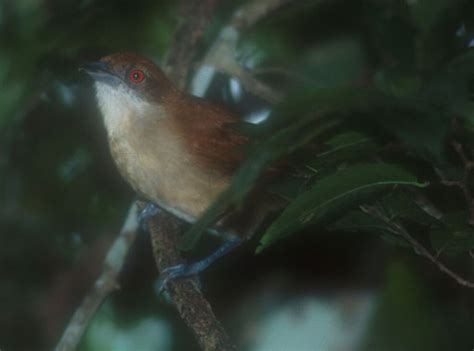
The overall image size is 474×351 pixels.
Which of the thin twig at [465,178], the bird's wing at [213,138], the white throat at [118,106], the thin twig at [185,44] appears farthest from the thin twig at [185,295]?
the thin twig at [465,178]

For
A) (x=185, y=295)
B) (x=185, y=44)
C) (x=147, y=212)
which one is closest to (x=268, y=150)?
(x=185, y=295)

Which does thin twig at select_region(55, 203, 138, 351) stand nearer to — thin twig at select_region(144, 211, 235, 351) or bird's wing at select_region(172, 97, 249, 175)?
thin twig at select_region(144, 211, 235, 351)

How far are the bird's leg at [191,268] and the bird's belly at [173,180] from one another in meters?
0.27

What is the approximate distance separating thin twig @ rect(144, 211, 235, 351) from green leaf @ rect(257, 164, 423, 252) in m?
0.82

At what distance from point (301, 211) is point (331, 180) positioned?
0.12 m

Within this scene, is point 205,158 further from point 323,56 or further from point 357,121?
point 357,121

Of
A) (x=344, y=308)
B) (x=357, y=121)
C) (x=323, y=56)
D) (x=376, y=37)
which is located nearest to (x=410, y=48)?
(x=376, y=37)

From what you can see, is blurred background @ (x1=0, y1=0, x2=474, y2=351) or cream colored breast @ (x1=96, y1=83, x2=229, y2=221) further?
blurred background @ (x1=0, y1=0, x2=474, y2=351)

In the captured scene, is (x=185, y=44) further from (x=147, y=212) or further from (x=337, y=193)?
(x=337, y=193)

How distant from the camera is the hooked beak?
384cm

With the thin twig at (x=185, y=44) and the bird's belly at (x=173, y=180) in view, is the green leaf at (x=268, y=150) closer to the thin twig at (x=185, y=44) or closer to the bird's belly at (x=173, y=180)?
the bird's belly at (x=173, y=180)

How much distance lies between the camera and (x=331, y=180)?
2.10 metres

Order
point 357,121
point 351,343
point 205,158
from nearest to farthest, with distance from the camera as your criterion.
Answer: point 357,121 < point 205,158 < point 351,343

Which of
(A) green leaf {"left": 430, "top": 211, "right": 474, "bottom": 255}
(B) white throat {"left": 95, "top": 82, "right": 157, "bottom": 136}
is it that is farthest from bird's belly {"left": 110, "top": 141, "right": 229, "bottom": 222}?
(A) green leaf {"left": 430, "top": 211, "right": 474, "bottom": 255}
